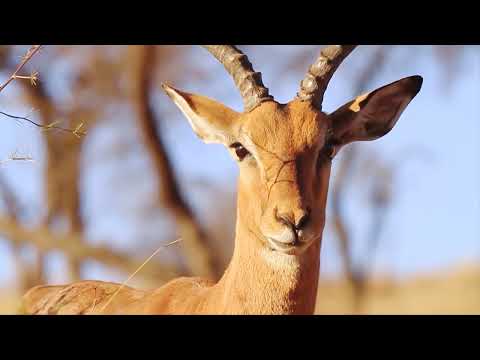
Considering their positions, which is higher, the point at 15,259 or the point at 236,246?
the point at 15,259

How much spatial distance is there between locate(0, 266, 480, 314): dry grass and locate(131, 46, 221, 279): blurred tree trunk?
13.0ft

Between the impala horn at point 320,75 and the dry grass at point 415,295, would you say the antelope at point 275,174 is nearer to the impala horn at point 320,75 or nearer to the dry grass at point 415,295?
the impala horn at point 320,75

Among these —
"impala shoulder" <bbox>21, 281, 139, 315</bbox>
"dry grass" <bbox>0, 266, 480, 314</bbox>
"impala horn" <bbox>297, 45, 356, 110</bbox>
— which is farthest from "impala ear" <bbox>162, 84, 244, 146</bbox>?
"dry grass" <bbox>0, 266, 480, 314</bbox>

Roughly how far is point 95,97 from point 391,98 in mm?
19200

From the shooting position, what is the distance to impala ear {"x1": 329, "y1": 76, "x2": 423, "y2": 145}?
24.4 ft

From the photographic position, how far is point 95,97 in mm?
26219

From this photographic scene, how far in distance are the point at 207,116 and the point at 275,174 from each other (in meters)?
1.04

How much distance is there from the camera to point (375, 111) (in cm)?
771

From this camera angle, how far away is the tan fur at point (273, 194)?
644cm

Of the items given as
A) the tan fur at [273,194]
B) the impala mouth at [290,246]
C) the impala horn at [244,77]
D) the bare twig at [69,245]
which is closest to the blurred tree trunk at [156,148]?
the bare twig at [69,245]

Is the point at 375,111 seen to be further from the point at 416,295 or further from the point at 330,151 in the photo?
the point at 416,295

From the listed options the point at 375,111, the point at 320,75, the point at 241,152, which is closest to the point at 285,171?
the point at 241,152
